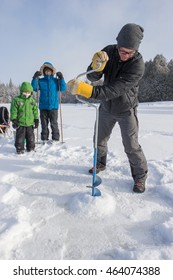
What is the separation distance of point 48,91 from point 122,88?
320cm

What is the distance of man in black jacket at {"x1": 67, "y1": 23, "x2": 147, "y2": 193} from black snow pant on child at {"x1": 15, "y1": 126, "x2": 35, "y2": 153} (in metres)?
1.98

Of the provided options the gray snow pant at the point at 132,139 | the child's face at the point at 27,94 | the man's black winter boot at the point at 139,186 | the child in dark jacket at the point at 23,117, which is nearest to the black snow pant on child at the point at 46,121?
the child in dark jacket at the point at 23,117

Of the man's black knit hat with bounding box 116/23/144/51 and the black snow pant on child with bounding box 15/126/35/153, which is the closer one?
the man's black knit hat with bounding box 116/23/144/51

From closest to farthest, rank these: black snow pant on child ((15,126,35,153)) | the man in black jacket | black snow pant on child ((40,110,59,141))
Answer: the man in black jacket, black snow pant on child ((15,126,35,153)), black snow pant on child ((40,110,59,141))

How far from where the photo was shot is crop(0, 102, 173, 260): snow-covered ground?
1882mm

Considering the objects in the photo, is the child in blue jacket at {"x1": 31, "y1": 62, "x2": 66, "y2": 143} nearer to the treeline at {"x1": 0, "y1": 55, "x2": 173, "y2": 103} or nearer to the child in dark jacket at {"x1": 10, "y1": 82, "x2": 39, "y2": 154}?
the child in dark jacket at {"x1": 10, "y1": 82, "x2": 39, "y2": 154}

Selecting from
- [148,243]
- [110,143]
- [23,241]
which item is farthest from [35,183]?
[110,143]

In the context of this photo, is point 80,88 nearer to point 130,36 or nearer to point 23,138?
point 130,36

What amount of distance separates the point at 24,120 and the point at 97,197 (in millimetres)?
2841

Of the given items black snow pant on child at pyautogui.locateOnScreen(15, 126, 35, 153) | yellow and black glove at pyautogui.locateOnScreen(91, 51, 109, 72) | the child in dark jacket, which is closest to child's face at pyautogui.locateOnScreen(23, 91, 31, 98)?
the child in dark jacket

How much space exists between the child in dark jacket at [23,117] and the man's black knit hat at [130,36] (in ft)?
9.17

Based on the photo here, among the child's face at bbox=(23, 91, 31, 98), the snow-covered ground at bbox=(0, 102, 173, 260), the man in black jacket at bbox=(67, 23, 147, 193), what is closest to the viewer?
the snow-covered ground at bbox=(0, 102, 173, 260)

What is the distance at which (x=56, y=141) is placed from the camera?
18.1 feet
